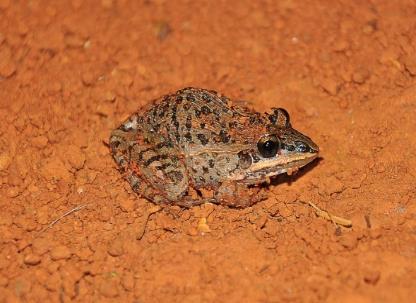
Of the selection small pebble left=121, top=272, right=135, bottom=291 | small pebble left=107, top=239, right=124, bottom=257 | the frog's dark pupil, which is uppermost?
the frog's dark pupil

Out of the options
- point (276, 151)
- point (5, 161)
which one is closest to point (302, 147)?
point (276, 151)

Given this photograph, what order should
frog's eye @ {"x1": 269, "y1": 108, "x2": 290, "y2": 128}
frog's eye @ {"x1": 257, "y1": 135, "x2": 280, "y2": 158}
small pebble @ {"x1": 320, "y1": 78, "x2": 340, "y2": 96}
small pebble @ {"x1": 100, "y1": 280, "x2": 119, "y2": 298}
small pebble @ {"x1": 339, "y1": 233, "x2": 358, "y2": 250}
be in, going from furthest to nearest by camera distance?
small pebble @ {"x1": 320, "y1": 78, "x2": 340, "y2": 96}
frog's eye @ {"x1": 269, "y1": 108, "x2": 290, "y2": 128}
frog's eye @ {"x1": 257, "y1": 135, "x2": 280, "y2": 158}
small pebble @ {"x1": 339, "y1": 233, "x2": 358, "y2": 250}
small pebble @ {"x1": 100, "y1": 280, "x2": 119, "y2": 298}

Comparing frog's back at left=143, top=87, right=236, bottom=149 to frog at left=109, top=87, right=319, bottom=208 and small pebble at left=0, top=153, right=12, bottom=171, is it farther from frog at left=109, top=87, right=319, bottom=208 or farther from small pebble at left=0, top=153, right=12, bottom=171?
small pebble at left=0, top=153, right=12, bottom=171

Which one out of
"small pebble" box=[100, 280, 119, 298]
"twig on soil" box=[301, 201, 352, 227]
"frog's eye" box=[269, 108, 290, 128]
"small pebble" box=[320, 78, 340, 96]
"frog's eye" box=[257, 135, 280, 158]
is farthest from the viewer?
"small pebble" box=[320, 78, 340, 96]

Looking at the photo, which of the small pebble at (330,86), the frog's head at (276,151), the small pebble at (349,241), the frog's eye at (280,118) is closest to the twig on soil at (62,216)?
the frog's head at (276,151)

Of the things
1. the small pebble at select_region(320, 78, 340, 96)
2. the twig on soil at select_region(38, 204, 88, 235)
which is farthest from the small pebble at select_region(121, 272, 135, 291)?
the small pebble at select_region(320, 78, 340, 96)

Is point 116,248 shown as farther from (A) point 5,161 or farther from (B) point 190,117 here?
(A) point 5,161

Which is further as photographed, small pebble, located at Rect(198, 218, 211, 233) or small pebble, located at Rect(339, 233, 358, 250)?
small pebble, located at Rect(198, 218, 211, 233)
